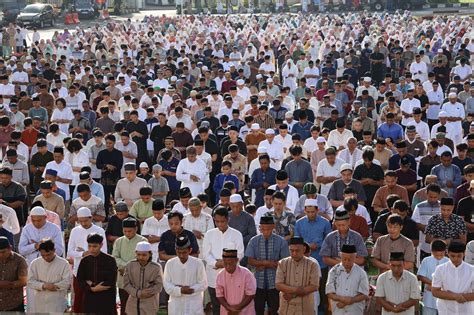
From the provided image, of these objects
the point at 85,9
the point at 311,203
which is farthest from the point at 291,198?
the point at 85,9

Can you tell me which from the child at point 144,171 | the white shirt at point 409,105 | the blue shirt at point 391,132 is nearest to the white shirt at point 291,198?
the child at point 144,171

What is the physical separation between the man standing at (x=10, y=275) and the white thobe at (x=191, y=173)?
436cm

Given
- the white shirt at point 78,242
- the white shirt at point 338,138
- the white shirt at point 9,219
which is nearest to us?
the white shirt at point 78,242

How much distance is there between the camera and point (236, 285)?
1037cm

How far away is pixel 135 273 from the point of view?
10602 mm

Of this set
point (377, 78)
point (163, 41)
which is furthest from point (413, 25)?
point (377, 78)

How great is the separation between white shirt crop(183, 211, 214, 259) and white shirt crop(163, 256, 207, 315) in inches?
A: 63.9

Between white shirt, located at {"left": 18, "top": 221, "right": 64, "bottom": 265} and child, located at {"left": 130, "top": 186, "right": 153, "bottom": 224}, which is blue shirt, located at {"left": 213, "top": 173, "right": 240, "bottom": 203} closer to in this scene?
child, located at {"left": 130, "top": 186, "right": 153, "bottom": 224}

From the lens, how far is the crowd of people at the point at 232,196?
1050 centimetres

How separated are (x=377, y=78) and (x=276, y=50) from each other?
822 centimetres

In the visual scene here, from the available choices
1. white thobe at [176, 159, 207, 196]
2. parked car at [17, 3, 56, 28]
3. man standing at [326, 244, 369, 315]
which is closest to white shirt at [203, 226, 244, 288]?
man standing at [326, 244, 369, 315]

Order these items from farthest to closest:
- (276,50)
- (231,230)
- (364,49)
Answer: (276,50) < (364,49) < (231,230)

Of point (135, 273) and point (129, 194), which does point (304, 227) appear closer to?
point (135, 273)

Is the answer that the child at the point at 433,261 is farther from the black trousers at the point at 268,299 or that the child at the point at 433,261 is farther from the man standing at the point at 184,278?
the man standing at the point at 184,278
